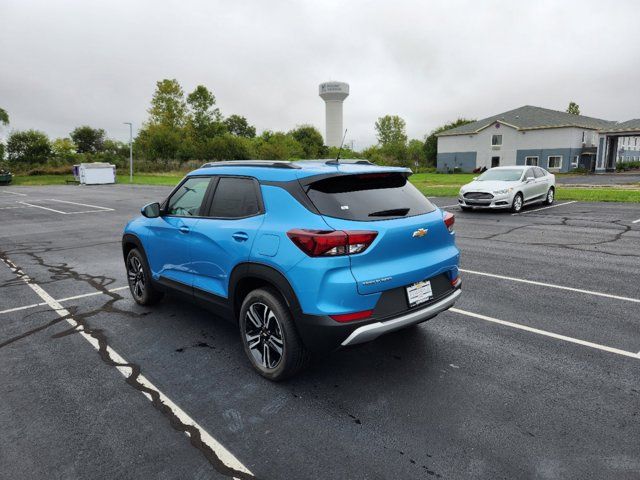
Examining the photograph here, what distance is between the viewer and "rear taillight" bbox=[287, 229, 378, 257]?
3.18 m

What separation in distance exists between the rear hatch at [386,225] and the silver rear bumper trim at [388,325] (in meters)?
A: 0.26

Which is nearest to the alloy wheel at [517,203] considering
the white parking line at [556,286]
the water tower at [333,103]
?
the white parking line at [556,286]

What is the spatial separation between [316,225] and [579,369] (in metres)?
2.70

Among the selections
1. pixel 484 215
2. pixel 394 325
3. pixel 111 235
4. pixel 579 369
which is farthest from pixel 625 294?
pixel 111 235

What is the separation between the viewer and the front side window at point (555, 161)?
50678mm

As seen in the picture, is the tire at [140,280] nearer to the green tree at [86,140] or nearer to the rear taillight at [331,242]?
the rear taillight at [331,242]

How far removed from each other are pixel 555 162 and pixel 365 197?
183 feet

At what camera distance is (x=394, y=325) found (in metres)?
3.38

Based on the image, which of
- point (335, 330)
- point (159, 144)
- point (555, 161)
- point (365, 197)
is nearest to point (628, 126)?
point (555, 161)

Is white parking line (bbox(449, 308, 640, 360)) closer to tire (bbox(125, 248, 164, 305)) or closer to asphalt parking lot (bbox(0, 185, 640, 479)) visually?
asphalt parking lot (bbox(0, 185, 640, 479))

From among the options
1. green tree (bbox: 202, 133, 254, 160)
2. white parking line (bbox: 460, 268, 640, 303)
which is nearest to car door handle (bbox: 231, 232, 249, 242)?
white parking line (bbox: 460, 268, 640, 303)

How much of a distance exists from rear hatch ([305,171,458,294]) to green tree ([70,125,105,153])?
112m

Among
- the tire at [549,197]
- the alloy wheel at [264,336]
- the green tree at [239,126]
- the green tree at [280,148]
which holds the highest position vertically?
the green tree at [239,126]

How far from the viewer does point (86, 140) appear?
101 meters
